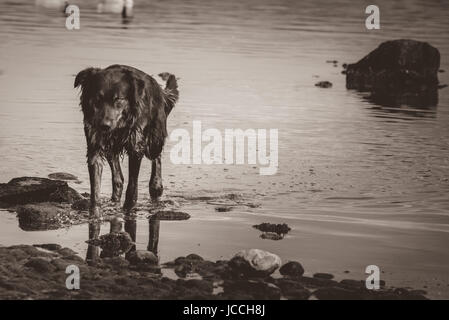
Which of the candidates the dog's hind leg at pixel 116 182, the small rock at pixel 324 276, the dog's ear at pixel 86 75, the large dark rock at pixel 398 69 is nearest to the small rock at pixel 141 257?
the small rock at pixel 324 276

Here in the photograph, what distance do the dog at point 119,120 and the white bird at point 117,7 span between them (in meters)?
49.7

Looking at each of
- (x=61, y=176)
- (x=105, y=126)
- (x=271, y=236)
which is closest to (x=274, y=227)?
(x=271, y=236)

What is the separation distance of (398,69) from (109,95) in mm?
22970

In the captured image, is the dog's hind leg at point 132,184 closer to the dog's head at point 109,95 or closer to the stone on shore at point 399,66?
the dog's head at point 109,95

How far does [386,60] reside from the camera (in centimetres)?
3512

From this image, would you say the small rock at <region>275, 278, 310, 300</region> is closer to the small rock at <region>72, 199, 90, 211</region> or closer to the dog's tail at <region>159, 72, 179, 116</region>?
the small rock at <region>72, 199, 90, 211</region>

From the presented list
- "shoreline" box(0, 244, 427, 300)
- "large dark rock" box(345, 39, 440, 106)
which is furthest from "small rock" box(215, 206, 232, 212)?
"large dark rock" box(345, 39, 440, 106)

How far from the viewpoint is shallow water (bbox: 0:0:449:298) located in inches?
495

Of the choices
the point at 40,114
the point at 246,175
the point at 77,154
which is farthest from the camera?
the point at 40,114

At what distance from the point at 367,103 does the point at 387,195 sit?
1273 cm

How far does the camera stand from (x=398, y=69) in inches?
1368

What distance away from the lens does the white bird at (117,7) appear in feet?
216
